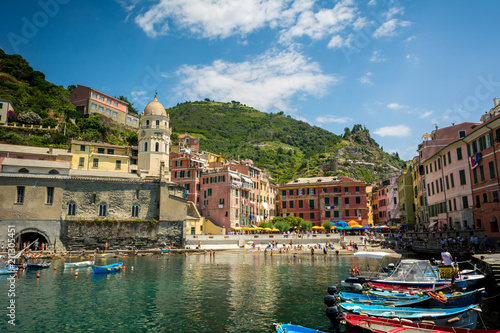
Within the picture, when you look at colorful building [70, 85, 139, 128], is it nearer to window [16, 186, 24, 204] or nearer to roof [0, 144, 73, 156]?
roof [0, 144, 73, 156]

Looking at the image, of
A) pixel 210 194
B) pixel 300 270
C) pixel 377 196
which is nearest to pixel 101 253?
pixel 210 194

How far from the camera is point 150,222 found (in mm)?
53562

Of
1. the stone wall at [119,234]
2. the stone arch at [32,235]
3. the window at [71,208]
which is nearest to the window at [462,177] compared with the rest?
the stone wall at [119,234]

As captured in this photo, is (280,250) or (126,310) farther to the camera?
(280,250)

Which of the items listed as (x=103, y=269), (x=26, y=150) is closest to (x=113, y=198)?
(x=26, y=150)

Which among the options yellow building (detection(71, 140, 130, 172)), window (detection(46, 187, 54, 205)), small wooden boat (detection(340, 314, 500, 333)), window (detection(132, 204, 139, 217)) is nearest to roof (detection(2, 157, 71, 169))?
window (detection(46, 187, 54, 205))

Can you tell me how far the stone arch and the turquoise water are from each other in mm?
16741

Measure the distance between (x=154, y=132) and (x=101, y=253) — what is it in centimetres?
2577

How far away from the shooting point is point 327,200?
236 ft

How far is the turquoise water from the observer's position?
16188 mm

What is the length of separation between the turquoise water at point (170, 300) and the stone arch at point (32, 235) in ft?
54.9

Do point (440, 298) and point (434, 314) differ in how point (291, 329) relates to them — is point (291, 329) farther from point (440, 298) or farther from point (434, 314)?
point (440, 298)

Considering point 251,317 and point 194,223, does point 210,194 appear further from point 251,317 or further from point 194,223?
point 251,317

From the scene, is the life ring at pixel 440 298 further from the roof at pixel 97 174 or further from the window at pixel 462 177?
the roof at pixel 97 174
